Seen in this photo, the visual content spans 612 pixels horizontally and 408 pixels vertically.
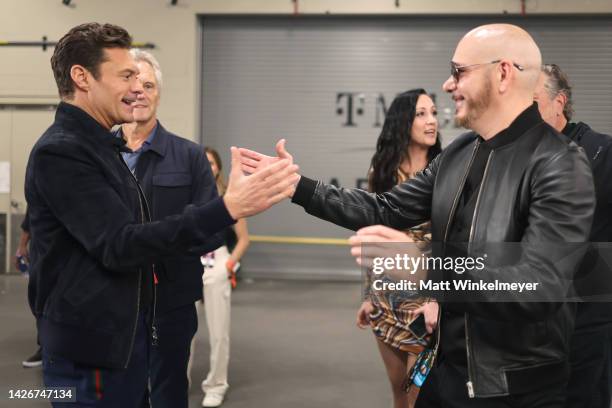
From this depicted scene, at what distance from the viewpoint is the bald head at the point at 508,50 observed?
1790 mm

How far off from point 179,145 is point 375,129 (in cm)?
584

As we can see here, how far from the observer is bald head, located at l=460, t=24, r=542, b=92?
5.87 ft

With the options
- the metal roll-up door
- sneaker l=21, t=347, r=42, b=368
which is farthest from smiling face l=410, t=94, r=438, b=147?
the metal roll-up door

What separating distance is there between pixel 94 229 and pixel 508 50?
3.98 feet

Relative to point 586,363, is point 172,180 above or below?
above

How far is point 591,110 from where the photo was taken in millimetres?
8234

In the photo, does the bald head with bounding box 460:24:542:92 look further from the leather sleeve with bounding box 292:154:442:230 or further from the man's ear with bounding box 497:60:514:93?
the leather sleeve with bounding box 292:154:442:230

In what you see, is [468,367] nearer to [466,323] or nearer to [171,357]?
[466,323]

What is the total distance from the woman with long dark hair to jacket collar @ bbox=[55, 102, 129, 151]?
145 cm

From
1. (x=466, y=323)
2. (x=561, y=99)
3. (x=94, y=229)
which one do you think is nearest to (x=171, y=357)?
(x=94, y=229)

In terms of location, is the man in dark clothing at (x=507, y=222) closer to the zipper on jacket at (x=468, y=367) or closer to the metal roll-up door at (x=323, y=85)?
the zipper on jacket at (x=468, y=367)

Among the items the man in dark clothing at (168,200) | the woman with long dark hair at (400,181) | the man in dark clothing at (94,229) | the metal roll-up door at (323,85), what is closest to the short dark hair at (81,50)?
the man in dark clothing at (94,229)

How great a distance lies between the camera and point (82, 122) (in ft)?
6.25

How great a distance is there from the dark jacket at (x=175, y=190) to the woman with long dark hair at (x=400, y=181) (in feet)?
2.62
